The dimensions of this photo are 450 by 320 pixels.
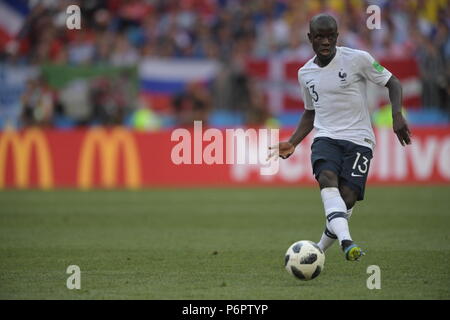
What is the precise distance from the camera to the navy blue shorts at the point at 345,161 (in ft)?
27.6

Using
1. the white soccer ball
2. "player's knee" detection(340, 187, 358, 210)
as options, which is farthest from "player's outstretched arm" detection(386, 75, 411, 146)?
the white soccer ball

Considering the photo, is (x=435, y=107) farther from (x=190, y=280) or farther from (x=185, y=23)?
(x=190, y=280)

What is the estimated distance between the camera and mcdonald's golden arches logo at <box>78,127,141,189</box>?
2050 centimetres

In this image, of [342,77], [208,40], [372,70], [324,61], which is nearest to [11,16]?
[208,40]

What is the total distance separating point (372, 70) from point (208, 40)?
16.0 meters

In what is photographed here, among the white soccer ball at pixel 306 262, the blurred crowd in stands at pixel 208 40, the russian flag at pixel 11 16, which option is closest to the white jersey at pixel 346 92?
the white soccer ball at pixel 306 262

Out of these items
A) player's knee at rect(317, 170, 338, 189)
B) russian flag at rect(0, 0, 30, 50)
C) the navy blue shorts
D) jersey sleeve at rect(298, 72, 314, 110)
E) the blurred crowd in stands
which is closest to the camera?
player's knee at rect(317, 170, 338, 189)

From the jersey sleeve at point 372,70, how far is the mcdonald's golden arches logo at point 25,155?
13.2 m

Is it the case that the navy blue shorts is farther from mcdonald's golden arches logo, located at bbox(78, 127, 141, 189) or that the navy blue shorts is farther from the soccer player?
mcdonald's golden arches logo, located at bbox(78, 127, 141, 189)

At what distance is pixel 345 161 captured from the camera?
8445 mm

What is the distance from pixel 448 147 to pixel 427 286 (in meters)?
13.1

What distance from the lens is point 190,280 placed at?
812 cm

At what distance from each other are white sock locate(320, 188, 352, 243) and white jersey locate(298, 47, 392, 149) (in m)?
0.57
